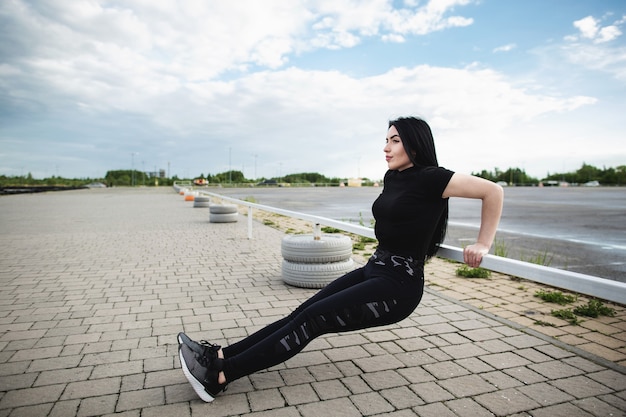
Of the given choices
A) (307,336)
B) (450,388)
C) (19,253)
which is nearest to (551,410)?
(450,388)

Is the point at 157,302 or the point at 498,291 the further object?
the point at 498,291

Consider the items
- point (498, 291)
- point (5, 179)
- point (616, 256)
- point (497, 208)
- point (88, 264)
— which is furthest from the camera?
point (5, 179)

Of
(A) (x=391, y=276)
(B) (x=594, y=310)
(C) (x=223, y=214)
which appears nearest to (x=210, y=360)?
(A) (x=391, y=276)

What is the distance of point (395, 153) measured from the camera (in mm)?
2844

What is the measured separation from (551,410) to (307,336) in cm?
152

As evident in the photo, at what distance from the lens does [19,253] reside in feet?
26.9

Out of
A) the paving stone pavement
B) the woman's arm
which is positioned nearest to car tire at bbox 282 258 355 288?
the paving stone pavement

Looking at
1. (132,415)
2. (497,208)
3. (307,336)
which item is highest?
(497,208)

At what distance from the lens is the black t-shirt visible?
8.59 feet

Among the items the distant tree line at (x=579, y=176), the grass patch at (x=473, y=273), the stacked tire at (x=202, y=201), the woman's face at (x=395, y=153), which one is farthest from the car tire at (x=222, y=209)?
the distant tree line at (x=579, y=176)

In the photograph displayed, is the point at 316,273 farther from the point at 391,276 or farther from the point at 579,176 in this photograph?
the point at 579,176

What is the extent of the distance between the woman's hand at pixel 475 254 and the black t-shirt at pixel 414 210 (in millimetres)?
251

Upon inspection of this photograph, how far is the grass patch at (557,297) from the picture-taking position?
15.7 feet

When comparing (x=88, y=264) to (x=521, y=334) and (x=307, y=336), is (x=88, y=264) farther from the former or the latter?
(x=521, y=334)
